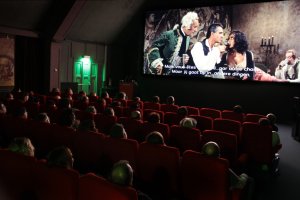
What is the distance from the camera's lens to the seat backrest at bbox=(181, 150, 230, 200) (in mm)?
2926

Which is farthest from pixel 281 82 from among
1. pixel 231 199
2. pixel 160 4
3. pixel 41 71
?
pixel 41 71

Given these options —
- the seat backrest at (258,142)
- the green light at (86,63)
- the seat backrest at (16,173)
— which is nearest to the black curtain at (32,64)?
the green light at (86,63)

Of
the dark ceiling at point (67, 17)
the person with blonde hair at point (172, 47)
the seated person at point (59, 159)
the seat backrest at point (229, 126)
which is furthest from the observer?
the person with blonde hair at point (172, 47)

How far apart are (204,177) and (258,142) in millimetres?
2032

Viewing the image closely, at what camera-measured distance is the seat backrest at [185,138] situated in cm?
423

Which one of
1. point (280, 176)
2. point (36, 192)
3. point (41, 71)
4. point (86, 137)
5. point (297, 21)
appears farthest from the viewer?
point (41, 71)

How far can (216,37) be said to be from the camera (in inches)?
395

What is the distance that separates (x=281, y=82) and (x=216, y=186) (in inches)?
275

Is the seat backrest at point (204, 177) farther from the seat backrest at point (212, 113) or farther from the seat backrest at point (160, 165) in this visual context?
the seat backrest at point (212, 113)

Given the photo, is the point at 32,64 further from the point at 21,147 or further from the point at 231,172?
the point at 231,172

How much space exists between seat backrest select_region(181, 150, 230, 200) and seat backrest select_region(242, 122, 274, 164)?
1915 mm

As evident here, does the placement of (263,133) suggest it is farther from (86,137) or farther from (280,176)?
(86,137)

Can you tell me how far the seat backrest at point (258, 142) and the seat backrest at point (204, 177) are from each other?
6.28ft

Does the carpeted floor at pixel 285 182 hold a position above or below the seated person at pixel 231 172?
below
